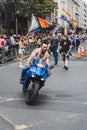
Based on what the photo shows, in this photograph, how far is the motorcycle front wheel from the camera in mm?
9797

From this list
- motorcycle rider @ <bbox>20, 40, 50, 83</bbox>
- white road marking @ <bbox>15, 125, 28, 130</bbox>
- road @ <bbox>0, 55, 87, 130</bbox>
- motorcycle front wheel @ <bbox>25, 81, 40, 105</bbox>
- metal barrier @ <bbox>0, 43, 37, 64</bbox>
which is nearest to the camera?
white road marking @ <bbox>15, 125, 28, 130</bbox>

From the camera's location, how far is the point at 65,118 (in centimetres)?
838

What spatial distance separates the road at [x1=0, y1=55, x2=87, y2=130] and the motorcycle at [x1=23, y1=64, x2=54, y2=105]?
21 centimetres

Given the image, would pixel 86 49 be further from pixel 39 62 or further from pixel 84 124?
pixel 84 124

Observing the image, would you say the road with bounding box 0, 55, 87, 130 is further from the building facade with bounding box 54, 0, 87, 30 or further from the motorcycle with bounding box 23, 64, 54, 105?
the building facade with bounding box 54, 0, 87, 30

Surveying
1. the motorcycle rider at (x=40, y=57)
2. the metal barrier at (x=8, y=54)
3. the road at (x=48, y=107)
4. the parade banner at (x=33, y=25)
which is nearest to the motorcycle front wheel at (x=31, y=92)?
the road at (x=48, y=107)

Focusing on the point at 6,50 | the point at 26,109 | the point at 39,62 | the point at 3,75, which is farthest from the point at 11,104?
the point at 6,50

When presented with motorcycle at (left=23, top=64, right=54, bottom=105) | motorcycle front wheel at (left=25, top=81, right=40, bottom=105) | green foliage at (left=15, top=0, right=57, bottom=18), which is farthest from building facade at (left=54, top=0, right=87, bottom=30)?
motorcycle front wheel at (left=25, top=81, right=40, bottom=105)

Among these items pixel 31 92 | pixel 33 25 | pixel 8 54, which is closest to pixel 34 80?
pixel 31 92

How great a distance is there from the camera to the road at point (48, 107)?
25.6ft

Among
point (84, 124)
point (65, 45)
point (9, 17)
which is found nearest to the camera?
point (84, 124)

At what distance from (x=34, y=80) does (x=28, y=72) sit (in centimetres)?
37

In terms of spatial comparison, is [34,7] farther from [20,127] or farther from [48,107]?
[20,127]

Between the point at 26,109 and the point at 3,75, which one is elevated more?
the point at 26,109
